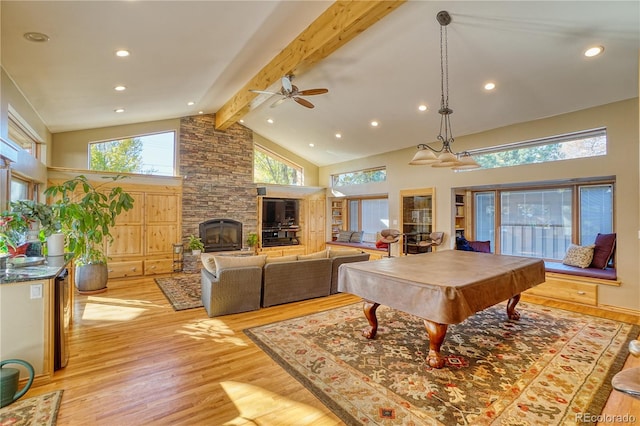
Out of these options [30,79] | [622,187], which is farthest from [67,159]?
[622,187]

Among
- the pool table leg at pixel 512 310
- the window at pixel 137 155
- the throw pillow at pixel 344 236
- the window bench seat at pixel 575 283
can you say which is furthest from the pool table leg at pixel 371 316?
the window at pixel 137 155

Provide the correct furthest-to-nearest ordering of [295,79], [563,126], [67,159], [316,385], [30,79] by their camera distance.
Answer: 1. [67,159]
2. [295,79]
3. [563,126]
4. [30,79]
5. [316,385]

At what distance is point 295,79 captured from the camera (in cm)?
532

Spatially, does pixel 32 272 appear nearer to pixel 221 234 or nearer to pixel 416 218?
pixel 221 234

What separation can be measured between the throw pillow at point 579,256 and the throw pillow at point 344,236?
5274 millimetres

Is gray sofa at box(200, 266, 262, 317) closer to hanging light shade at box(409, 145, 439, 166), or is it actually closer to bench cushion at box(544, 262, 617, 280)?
hanging light shade at box(409, 145, 439, 166)

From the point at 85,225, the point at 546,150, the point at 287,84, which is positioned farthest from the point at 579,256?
the point at 85,225

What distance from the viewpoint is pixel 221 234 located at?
8.11 metres

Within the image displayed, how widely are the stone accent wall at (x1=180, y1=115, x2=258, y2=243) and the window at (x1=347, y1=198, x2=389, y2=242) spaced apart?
10.2 ft

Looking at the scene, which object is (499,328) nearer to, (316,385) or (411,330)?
(411,330)

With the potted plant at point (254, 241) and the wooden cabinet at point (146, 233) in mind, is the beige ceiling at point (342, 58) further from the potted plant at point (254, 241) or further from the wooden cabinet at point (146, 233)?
the potted plant at point (254, 241)

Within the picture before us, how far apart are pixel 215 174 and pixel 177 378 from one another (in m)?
6.22

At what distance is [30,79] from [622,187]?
8154mm

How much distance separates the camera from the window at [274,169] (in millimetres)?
9062
